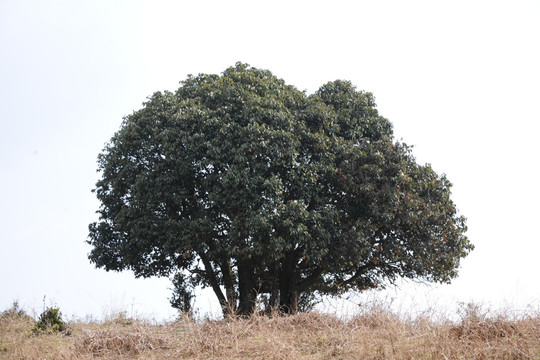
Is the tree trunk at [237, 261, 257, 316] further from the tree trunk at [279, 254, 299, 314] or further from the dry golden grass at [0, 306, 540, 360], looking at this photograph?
the dry golden grass at [0, 306, 540, 360]

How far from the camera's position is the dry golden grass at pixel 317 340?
901 cm

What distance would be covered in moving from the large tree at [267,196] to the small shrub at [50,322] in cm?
402

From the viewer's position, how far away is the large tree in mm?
15953

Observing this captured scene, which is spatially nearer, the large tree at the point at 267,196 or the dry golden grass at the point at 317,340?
the dry golden grass at the point at 317,340

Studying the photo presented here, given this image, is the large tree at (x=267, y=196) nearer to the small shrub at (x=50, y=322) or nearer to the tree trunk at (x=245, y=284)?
the tree trunk at (x=245, y=284)

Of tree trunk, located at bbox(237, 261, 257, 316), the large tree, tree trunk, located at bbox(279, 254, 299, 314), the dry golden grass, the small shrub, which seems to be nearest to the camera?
the dry golden grass

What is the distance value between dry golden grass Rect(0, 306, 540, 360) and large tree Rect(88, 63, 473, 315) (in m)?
4.14

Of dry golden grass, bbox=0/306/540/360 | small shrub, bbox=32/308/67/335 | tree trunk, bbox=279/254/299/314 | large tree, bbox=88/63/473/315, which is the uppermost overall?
large tree, bbox=88/63/473/315

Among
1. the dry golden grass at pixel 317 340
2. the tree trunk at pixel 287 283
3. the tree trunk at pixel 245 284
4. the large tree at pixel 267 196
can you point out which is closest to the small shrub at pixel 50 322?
the dry golden grass at pixel 317 340

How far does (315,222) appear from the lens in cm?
1598

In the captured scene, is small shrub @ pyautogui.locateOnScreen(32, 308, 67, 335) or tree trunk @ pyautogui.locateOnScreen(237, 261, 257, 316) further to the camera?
tree trunk @ pyautogui.locateOnScreen(237, 261, 257, 316)

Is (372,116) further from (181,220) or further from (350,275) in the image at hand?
(181,220)

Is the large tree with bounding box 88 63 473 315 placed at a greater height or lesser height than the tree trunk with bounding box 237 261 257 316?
greater

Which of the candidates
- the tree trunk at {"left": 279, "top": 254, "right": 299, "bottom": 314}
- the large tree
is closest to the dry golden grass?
the large tree
